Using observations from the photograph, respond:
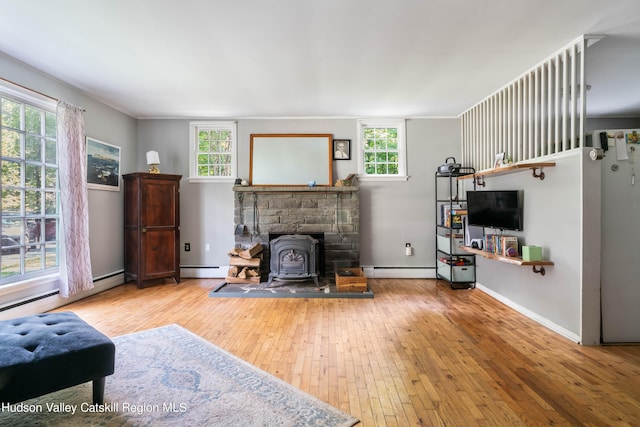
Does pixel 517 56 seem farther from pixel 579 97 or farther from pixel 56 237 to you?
pixel 56 237

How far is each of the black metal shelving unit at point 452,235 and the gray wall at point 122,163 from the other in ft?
16.0

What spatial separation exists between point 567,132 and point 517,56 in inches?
Result: 34.9

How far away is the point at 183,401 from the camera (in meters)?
1.75

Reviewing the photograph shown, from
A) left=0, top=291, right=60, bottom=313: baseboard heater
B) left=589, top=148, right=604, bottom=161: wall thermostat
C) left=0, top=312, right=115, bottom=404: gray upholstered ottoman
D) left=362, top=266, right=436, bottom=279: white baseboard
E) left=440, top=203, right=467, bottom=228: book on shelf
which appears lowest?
left=362, top=266, right=436, bottom=279: white baseboard

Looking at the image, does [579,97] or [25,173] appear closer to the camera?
[579,97]

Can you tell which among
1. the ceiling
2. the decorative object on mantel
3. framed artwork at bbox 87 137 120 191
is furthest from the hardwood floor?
the ceiling

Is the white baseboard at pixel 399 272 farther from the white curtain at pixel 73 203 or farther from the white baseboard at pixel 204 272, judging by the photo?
the white curtain at pixel 73 203

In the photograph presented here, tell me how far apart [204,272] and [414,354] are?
3.69 metres

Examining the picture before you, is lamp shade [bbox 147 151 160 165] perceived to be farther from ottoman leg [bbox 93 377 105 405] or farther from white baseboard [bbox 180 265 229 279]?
ottoman leg [bbox 93 377 105 405]

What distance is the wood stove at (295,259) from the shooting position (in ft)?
14.2

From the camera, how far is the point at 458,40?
2.61 meters

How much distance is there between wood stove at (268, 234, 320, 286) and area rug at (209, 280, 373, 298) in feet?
0.40

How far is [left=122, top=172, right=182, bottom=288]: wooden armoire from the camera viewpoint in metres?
4.27

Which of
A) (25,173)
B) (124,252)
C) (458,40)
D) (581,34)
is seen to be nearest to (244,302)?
(124,252)
